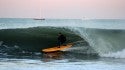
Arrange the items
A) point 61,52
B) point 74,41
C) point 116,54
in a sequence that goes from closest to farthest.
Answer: point 116,54 → point 61,52 → point 74,41

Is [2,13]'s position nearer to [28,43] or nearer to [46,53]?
[46,53]

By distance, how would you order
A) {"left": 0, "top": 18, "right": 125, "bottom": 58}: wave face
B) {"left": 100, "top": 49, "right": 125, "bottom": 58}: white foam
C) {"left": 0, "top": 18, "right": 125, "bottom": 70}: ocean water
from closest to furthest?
{"left": 0, "top": 18, "right": 125, "bottom": 70}: ocean water
{"left": 100, "top": 49, "right": 125, "bottom": 58}: white foam
{"left": 0, "top": 18, "right": 125, "bottom": 58}: wave face

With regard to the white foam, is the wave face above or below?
below

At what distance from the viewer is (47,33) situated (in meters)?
13.8

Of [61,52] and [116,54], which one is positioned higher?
[116,54]

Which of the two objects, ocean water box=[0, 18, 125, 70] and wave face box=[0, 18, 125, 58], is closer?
ocean water box=[0, 18, 125, 70]

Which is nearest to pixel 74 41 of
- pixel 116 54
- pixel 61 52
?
pixel 61 52

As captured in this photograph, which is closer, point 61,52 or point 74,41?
point 61,52

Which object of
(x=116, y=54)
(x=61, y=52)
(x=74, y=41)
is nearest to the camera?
(x=116, y=54)

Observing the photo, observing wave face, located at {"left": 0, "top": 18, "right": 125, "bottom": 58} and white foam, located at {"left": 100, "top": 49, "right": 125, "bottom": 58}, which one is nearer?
white foam, located at {"left": 100, "top": 49, "right": 125, "bottom": 58}

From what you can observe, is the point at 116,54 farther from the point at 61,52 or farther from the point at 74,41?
the point at 74,41

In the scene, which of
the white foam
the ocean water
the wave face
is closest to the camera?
the ocean water

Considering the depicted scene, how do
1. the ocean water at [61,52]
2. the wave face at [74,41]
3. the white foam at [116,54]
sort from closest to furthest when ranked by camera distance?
the ocean water at [61,52] < the white foam at [116,54] < the wave face at [74,41]

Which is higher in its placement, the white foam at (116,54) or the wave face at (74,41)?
the white foam at (116,54)
